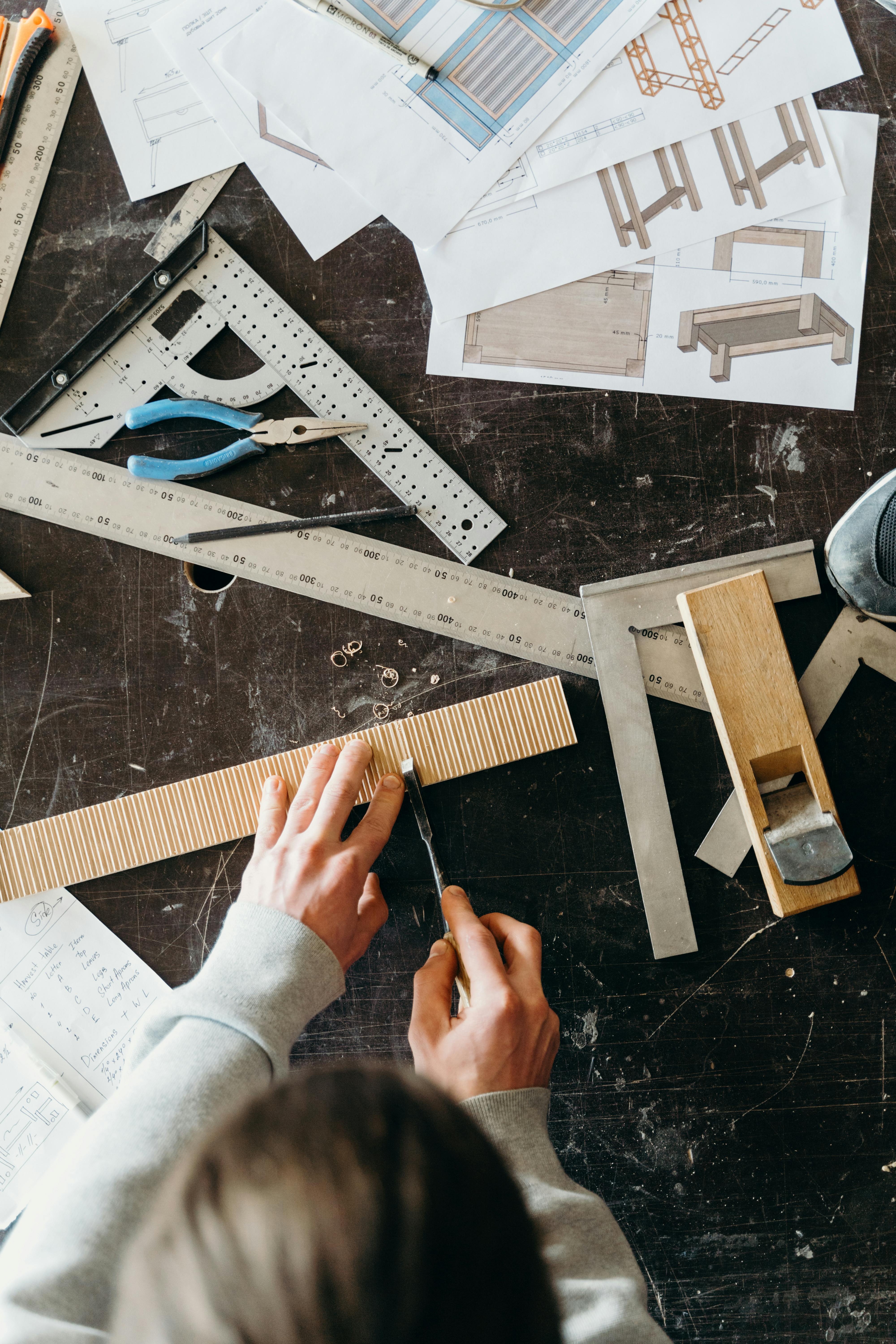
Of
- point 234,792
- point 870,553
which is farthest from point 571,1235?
point 870,553

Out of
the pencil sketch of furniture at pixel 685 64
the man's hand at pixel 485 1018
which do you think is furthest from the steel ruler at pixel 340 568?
the pencil sketch of furniture at pixel 685 64

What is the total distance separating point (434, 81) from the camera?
131 cm

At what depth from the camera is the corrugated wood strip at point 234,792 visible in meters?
1.32

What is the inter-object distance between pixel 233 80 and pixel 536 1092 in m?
1.61

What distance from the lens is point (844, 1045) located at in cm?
133

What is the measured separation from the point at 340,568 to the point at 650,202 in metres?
0.79

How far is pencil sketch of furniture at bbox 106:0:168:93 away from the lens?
1318 millimetres

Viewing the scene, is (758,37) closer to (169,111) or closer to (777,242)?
(777,242)

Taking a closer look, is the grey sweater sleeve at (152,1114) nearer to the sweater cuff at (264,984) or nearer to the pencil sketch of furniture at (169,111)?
the sweater cuff at (264,984)

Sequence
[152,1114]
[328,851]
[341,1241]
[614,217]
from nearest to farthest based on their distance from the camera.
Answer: [341,1241] → [152,1114] → [328,851] → [614,217]

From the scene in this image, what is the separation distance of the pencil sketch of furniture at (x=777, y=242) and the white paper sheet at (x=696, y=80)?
17 centimetres

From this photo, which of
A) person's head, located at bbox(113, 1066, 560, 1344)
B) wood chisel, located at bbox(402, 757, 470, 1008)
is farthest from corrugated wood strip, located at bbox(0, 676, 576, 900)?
person's head, located at bbox(113, 1066, 560, 1344)

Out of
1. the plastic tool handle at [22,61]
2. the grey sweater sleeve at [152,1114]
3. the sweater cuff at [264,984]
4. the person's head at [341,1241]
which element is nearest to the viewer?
the person's head at [341,1241]

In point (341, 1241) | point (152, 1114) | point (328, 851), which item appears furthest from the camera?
point (328, 851)
